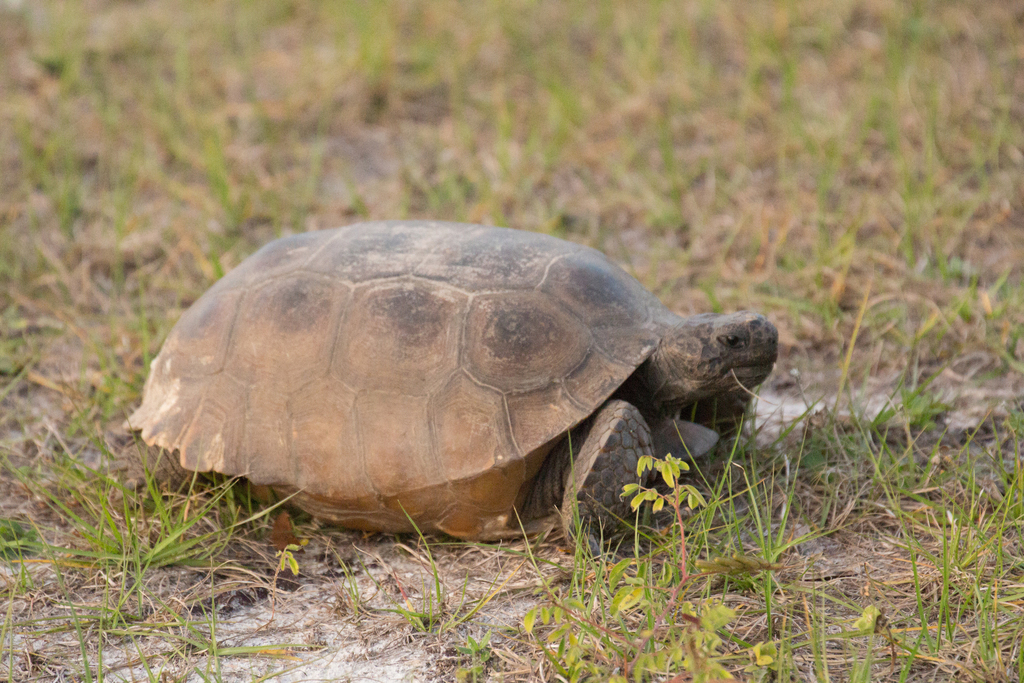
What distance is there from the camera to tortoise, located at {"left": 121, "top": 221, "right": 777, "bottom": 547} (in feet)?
8.20

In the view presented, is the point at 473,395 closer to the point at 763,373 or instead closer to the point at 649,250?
the point at 763,373

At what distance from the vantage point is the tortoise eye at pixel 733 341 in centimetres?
261

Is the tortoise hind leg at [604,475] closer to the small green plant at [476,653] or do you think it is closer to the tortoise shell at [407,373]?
the tortoise shell at [407,373]

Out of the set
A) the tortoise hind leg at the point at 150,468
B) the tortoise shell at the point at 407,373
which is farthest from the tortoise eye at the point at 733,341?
the tortoise hind leg at the point at 150,468

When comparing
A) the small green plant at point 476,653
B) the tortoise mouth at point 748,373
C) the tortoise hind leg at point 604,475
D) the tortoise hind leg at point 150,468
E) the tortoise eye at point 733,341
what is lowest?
the small green plant at point 476,653

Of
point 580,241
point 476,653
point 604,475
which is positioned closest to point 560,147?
point 580,241

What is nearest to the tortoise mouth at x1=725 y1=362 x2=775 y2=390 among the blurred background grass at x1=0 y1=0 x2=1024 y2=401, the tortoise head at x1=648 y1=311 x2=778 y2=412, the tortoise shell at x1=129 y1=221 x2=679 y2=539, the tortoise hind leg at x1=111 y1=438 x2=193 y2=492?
the tortoise head at x1=648 y1=311 x2=778 y2=412

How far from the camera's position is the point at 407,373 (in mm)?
2566

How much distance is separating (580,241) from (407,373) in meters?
2.05

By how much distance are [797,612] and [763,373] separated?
734mm

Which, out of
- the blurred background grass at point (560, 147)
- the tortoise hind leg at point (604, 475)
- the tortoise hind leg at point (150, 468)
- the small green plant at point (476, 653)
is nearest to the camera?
the small green plant at point (476, 653)

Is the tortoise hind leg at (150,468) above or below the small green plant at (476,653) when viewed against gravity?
above

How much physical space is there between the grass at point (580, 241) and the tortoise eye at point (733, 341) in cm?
36

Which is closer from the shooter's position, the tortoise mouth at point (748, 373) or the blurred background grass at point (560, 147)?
the tortoise mouth at point (748, 373)
